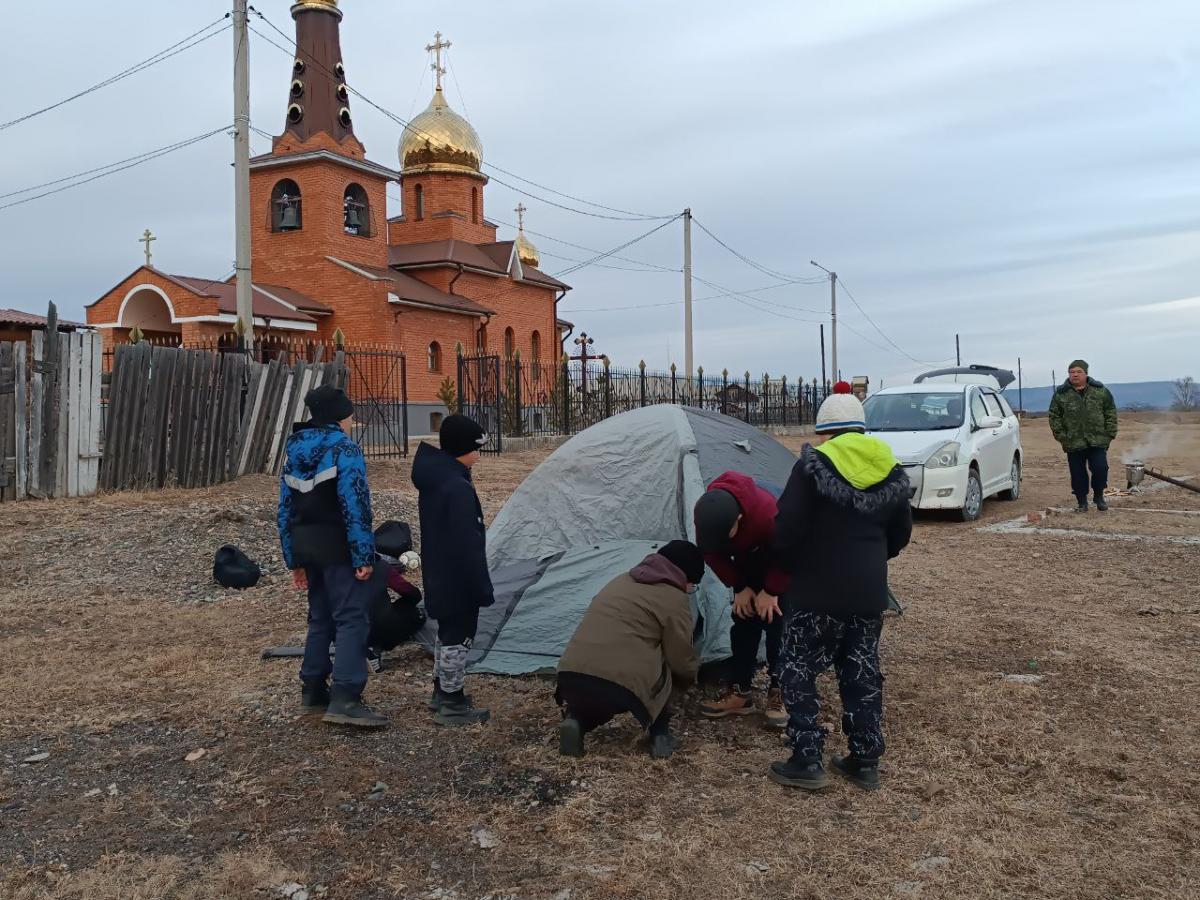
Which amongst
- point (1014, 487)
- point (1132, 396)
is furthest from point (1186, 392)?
point (1014, 487)

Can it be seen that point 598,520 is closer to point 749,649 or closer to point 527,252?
point 749,649

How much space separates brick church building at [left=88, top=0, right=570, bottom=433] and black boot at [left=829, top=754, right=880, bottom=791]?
73.9ft

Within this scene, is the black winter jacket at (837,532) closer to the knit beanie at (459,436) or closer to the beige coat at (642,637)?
the beige coat at (642,637)

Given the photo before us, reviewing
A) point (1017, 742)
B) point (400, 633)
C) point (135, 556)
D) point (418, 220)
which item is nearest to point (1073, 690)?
point (1017, 742)

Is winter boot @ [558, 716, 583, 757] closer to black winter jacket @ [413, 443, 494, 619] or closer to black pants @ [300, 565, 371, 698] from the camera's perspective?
black winter jacket @ [413, 443, 494, 619]

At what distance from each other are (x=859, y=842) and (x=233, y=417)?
414 inches

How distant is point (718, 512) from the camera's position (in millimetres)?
4004

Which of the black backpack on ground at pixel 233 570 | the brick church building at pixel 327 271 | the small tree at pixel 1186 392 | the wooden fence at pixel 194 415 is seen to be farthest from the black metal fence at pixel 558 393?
the small tree at pixel 1186 392

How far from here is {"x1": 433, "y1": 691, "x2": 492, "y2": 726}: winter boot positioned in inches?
182

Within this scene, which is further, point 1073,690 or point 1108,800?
point 1073,690

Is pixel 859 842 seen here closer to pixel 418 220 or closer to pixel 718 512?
pixel 718 512

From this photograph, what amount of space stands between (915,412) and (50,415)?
32.0ft

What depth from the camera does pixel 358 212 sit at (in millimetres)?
31188

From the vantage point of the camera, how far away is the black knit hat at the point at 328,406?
14.9ft
